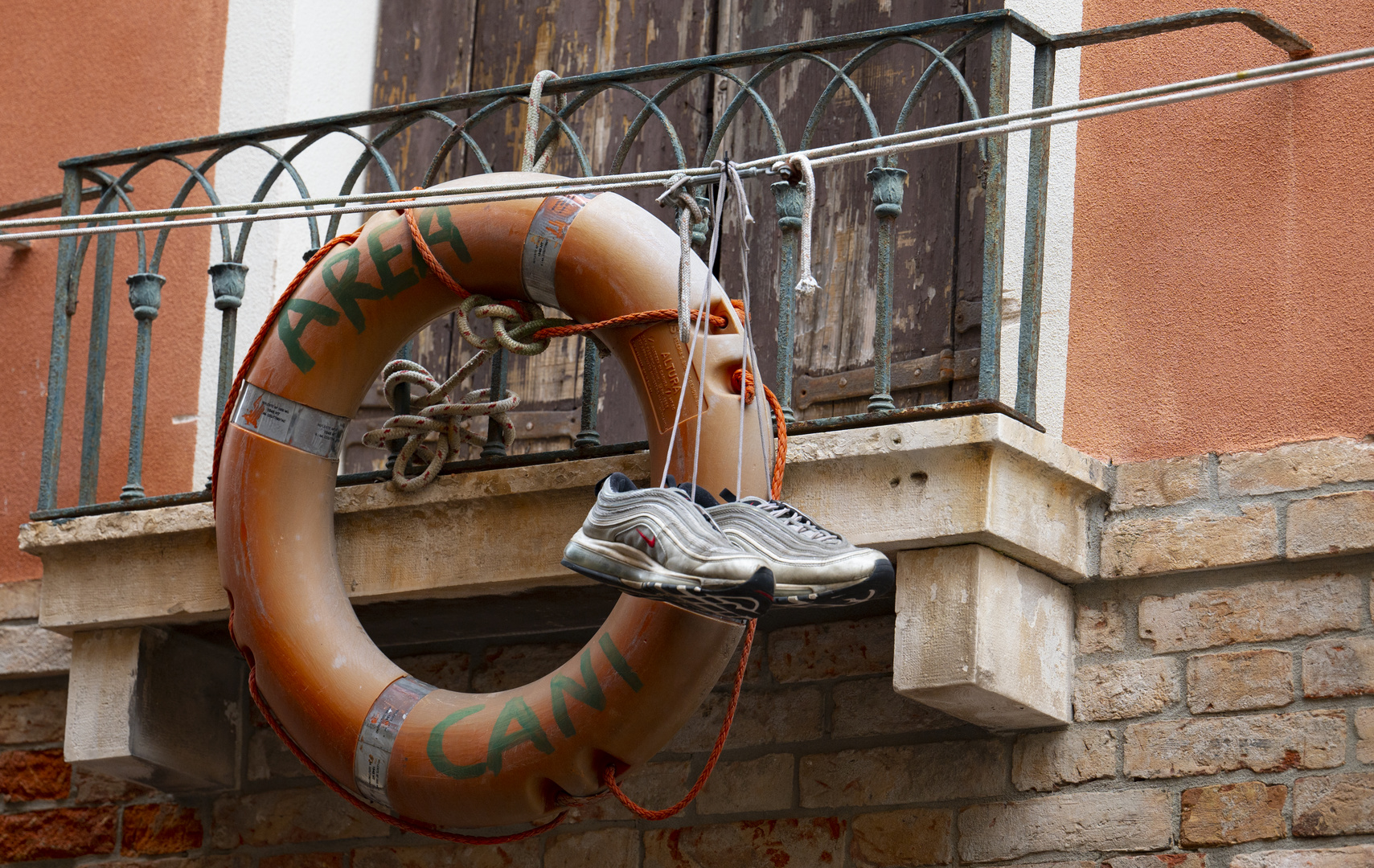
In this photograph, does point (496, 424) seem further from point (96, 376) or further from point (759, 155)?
point (759, 155)

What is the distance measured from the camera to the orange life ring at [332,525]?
345 cm

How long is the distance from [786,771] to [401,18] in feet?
7.82

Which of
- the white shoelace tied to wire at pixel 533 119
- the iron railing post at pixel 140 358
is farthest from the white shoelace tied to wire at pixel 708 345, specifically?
the iron railing post at pixel 140 358

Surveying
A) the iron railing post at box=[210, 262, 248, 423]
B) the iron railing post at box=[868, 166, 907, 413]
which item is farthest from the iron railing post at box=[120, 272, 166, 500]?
the iron railing post at box=[868, 166, 907, 413]

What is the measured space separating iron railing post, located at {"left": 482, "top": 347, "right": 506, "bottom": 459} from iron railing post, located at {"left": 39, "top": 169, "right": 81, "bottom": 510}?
3.46 feet

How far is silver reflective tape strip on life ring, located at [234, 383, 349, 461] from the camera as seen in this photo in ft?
12.5

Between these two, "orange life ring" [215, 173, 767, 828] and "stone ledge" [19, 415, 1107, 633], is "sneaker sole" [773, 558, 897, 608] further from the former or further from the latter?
"stone ledge" [19, 415, 1107, 633]

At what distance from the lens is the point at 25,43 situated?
5.26 m

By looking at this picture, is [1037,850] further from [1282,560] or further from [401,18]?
[401,18]

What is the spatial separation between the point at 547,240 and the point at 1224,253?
1.33m

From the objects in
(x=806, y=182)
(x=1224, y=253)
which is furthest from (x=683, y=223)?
(x=1224, y=253)

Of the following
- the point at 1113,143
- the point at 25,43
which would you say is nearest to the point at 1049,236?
the point at 1113,143

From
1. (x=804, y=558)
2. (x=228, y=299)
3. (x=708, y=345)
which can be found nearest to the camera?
(x=804, y=558)

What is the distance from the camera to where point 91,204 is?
513 cm
